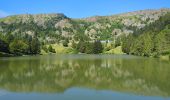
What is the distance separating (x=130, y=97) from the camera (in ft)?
98.7

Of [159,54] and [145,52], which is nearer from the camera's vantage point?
[159,54]

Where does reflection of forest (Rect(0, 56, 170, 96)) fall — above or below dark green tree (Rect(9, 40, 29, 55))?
below

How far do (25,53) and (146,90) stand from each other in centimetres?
16908

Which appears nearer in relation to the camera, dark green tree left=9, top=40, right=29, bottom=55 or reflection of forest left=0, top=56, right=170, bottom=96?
reflection of forest left=0, top=56, right=170, bottom=96

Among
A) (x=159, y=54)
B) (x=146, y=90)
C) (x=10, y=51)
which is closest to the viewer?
(x=146, y=90)

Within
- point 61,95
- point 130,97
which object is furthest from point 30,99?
point 130,97

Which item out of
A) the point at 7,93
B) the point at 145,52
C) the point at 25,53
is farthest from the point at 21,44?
the point at 7,93

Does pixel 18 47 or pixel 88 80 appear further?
pixel 18 47

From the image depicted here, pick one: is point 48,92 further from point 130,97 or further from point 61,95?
point 130,97

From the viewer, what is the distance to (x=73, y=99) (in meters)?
28.2

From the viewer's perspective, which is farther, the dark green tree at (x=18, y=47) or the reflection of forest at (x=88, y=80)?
the dark green tree at (x=18, y=47)

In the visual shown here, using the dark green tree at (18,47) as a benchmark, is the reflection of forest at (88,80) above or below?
below

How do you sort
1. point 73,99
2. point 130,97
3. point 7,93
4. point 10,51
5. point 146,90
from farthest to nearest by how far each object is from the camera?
1. point 10,51
2. point 146,90
3. point 7,93
4. point 130,97
5. point 73,99

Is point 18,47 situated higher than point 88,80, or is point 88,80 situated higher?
point 18,47
